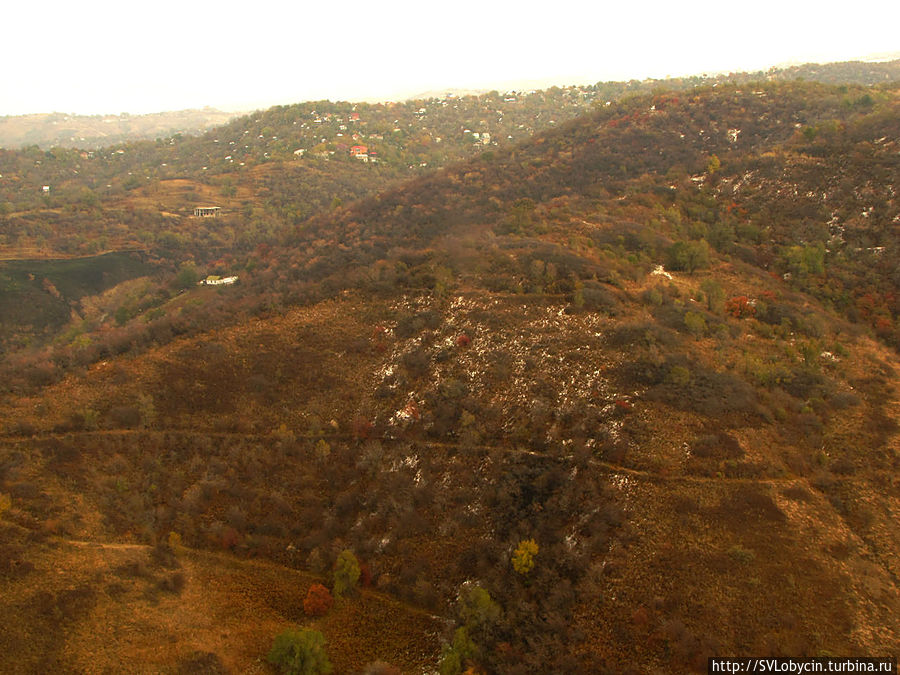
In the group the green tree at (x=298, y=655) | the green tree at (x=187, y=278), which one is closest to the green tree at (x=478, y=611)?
the green tree at (x=298, y=655)

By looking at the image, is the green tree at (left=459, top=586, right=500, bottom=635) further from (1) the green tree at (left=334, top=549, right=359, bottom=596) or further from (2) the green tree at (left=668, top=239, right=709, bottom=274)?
(2) the green tree at (left=668, top=239, right=709, bottom=274)

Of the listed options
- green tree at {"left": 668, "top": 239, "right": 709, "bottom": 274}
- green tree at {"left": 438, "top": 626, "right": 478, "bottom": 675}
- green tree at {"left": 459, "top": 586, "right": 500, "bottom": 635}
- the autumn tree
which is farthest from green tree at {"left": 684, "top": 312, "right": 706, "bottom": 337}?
green tree at {"left": 438, "top": 626, "right": 478, "bottom": 675}

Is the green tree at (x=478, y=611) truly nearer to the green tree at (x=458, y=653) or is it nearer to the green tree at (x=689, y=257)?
the green tree at (x=458, y=653)

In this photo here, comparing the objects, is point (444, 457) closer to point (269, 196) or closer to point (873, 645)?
point (873, 645)

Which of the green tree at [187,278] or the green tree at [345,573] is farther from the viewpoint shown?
the green tree at [187,278]

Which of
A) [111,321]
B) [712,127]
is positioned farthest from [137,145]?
[712,127]

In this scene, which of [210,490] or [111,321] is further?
[111,321]

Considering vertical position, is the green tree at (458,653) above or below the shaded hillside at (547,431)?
below
